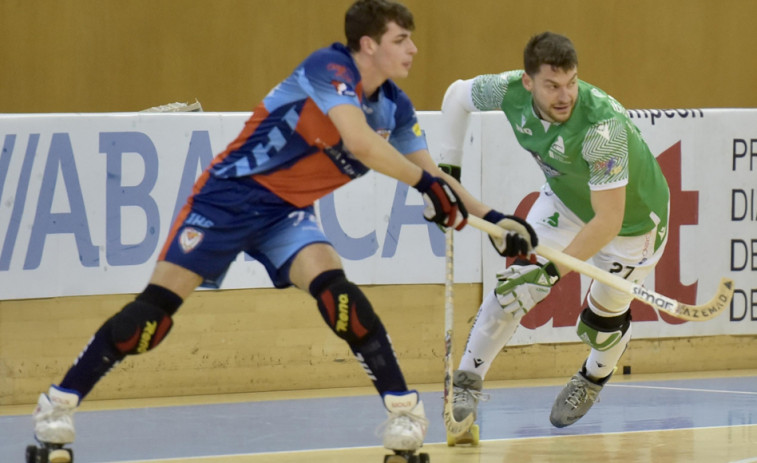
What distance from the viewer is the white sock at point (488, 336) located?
6.03 meters

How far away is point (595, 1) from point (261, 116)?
22.9 ft

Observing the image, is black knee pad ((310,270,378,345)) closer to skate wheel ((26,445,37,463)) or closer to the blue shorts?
the blue shorts

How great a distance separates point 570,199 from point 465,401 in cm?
108

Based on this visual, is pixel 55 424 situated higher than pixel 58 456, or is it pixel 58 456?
pixel 55 424

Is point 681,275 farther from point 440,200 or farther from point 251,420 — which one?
point 440,200

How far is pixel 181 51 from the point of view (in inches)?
395

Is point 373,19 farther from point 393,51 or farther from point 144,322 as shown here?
point 144,322

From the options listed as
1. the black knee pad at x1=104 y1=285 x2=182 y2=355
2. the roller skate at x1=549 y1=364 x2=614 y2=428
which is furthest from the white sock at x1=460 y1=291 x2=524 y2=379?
the black knee pad at x1=104 y1=285 x2=182 y2=355

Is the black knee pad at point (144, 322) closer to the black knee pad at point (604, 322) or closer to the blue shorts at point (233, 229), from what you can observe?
the blue shorts at point (233, 229)

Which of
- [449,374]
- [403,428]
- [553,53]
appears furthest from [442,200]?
[449,374]

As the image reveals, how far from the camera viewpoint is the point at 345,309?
15.3 ft

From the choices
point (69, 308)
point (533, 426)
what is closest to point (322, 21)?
point (69, 308)

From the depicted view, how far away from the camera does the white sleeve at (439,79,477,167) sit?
20.1 feet

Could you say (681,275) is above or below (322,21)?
below
